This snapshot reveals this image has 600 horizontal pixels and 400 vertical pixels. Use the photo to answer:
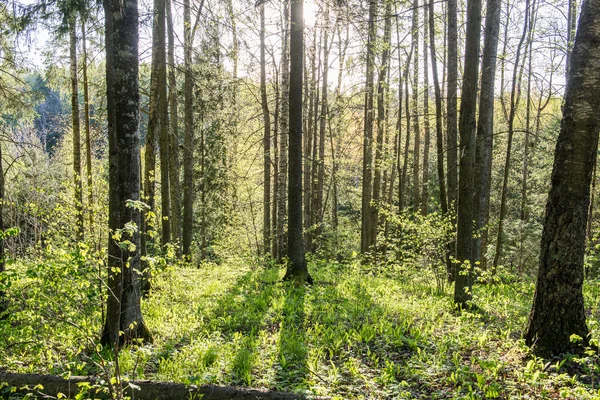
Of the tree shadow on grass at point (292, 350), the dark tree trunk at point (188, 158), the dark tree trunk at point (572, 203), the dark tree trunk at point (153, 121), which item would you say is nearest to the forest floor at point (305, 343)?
the tree shadow on grass at point (292, 350)

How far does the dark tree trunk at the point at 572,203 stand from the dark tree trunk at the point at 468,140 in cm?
172

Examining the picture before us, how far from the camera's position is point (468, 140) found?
621 centimetres

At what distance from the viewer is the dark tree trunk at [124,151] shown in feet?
16.0

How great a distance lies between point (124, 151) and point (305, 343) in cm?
348

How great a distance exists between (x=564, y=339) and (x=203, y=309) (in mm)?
5340

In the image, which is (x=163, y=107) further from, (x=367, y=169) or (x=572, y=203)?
(x=572, y=203)

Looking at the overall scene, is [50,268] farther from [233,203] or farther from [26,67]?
[233,203]

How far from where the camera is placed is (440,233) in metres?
8.86

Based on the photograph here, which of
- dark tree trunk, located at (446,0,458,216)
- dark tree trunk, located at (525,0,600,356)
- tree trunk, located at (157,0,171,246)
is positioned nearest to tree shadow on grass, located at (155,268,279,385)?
tree trunk, located at (157,0,171,246)

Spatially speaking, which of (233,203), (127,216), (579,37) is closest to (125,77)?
(127,216)

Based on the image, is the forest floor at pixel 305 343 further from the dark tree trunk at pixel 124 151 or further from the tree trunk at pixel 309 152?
the tree trunk at pixel 309 152

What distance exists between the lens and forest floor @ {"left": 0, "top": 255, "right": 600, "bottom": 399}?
3.94 meters

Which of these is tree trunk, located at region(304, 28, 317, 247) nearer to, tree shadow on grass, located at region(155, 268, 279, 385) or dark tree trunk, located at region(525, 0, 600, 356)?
tree shadow on grass, located at region(155, 268, 279, 385)

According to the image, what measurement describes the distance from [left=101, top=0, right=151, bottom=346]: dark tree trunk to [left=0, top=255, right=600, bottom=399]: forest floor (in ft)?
1.29
